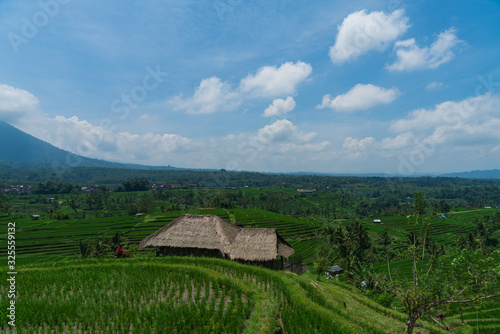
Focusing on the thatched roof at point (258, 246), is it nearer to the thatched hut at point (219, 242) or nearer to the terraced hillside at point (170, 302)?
the thatched hut at point (219, 242)

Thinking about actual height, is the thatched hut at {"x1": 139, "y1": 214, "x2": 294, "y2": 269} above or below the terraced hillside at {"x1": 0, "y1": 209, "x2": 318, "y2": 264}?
above

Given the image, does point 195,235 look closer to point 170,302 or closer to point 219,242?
point 219,242

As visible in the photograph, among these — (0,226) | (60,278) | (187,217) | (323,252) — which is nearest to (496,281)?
(60,278)

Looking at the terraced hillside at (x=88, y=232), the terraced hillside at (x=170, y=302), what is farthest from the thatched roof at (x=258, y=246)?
the terraced hillside at (x=88, y=232)

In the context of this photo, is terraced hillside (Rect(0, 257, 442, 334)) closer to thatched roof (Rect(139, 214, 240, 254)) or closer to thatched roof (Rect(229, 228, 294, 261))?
thatched roof (Rect(229, 228, 294, 261))

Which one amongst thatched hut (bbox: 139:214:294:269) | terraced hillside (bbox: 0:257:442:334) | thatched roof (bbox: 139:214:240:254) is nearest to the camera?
terraced hillside (bbox: 0:257:442:334)

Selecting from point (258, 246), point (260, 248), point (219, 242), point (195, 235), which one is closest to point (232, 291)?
point (260, 248)

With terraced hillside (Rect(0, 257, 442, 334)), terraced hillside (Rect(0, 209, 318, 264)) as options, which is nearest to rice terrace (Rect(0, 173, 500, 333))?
terraced hillside (Rect(0, 257, 442, 334))
